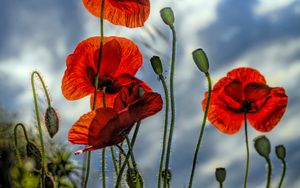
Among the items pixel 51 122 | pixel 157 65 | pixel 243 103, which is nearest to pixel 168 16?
pixel 157 65

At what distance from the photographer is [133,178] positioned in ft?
3.23

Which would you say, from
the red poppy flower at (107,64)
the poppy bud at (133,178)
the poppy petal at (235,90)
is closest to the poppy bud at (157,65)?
the red poppy flower at (107,64)

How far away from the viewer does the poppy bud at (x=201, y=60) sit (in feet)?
3.47

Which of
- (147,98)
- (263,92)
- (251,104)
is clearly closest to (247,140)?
(263,92)

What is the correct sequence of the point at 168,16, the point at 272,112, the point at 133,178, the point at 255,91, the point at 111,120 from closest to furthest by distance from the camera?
the point at 111,120, the point at 133,178, the point at 168,16, the point at 255,91, the point at 272,112

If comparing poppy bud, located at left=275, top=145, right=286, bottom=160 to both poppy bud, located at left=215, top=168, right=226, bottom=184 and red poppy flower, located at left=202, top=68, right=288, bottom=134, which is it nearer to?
poppy bud, located at left=215, top=168, right=226, bottom=184

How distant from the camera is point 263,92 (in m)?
1.28

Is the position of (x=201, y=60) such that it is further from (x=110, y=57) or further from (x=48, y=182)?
(x=48, y=182)

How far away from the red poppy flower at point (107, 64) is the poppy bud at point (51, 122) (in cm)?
6

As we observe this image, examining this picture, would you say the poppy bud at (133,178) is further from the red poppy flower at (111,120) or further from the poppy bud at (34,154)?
the poppy bud at (34,154)

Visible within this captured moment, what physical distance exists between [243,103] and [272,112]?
7 cm

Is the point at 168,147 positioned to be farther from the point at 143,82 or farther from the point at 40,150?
the point at 40,150

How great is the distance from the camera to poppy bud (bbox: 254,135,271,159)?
95 cm

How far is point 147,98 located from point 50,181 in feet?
0.92
